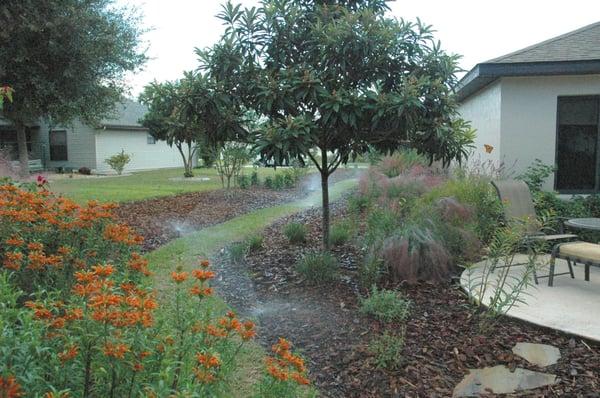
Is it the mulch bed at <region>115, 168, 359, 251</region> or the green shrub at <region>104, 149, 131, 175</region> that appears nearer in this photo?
the mulch bed at <region>115, 168, 359, 251</region>

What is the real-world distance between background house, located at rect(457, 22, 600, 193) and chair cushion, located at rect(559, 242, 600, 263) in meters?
3.53

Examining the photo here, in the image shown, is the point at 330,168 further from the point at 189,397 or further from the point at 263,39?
the point at 189,397

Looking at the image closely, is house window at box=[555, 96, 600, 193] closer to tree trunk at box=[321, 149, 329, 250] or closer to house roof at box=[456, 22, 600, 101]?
house roof at box=[456, 22, 600, 101]

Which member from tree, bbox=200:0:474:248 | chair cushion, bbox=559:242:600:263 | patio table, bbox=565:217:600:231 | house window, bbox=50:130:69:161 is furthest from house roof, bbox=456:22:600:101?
house window, bbox=50:130:69:161

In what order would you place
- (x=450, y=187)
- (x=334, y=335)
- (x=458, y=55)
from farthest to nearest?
1. (x=450, y=187)
2. (x=458, y=55)
3. (x=334, y=335)

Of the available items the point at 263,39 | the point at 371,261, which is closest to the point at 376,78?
the point at 263,39

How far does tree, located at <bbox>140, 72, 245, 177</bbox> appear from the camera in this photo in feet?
→ 17.6

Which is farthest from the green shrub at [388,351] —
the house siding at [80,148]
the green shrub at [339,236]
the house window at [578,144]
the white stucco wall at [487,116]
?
the house siding at [80,148]

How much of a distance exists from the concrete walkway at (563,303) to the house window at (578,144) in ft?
9.94

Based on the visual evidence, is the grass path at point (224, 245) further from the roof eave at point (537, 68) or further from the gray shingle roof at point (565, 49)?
the gray shingle roof at point (565, 49)

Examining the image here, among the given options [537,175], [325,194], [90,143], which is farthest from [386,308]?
[90,143]

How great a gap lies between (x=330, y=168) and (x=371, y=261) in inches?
69.6

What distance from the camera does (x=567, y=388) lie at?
335 centimetres

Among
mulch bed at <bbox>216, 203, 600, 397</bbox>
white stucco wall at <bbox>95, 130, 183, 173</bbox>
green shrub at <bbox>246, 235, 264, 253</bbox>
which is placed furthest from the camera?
white stucco wall at <bbox>95, 130, 183, 173</bbox>
